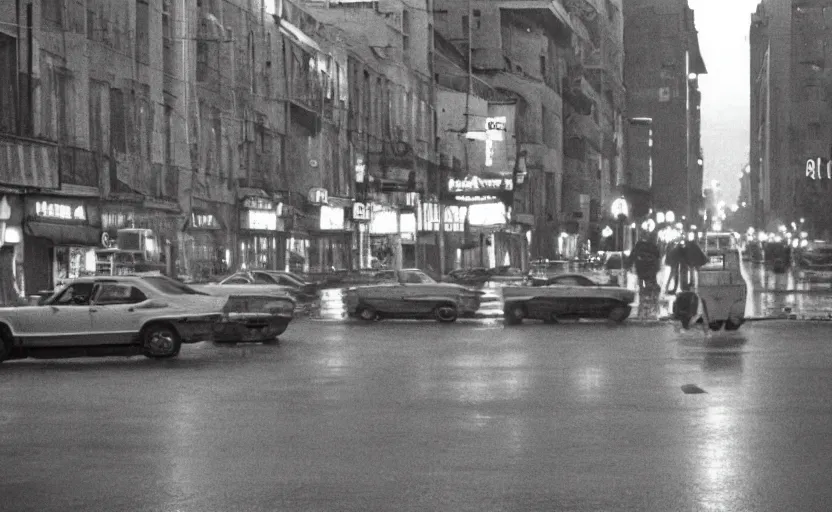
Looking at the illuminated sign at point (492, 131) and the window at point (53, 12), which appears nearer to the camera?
the window at point (53, 12)

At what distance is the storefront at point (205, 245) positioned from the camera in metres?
56.8

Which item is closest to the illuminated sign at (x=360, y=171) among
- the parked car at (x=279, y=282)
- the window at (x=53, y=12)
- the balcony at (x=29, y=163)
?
the parked car at (x=279, y=282)

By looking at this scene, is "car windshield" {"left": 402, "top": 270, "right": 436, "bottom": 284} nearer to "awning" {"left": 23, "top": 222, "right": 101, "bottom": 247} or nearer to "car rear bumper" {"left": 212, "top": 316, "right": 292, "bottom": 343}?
"awning" {"left": 23, "top": 222, "right": 101, "bottom": 247}

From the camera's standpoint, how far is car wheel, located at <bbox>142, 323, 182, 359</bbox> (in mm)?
24672

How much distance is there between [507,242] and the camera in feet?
376

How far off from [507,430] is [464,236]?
84231 millimetres

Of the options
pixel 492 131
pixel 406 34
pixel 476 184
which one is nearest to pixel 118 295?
pixel 476 184

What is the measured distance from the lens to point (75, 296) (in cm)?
2494

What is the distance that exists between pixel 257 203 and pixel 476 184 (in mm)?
29656

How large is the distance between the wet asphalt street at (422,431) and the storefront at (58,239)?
2071cm

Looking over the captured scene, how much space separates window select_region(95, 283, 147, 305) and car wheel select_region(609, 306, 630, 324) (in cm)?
1431

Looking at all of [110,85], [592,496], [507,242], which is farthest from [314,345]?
[507,242]

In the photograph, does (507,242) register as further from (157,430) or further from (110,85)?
(157,430)

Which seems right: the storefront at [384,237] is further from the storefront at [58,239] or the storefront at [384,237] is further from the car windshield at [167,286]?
the car windshield at [167,286]
